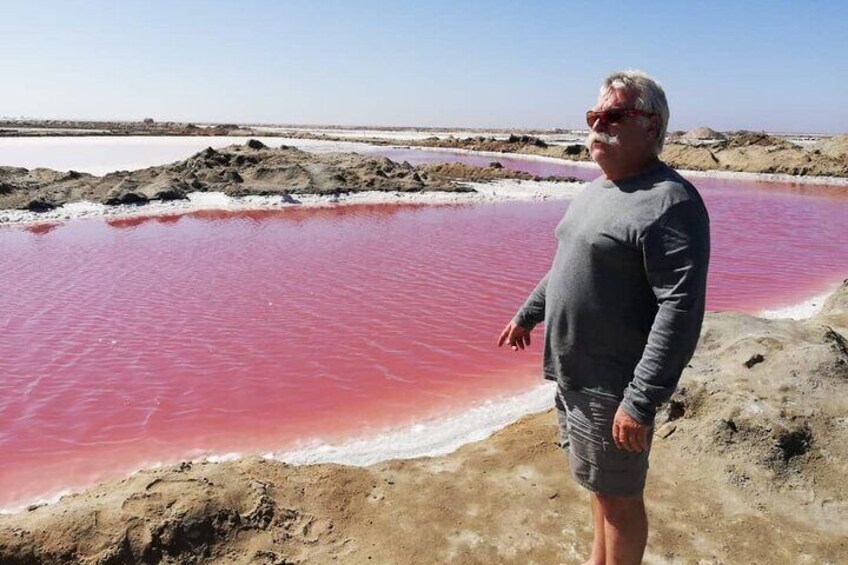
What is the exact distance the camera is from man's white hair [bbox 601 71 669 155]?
2182 mm

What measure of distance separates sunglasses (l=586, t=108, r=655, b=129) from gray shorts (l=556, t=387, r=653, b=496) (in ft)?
3.50

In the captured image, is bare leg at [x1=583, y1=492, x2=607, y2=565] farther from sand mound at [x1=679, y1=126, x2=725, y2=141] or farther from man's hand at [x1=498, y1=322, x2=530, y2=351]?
sand mound at [x1=679, y1=126, x2=725, y2=141]

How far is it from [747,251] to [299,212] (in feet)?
40.5

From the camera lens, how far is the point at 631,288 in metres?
2.18

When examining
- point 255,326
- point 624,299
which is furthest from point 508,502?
point 255,326

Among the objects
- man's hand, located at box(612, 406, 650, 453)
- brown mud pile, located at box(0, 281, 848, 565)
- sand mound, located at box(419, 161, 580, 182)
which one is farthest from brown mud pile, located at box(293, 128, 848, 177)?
man's hand, located at box(612, 406, 650, 453)

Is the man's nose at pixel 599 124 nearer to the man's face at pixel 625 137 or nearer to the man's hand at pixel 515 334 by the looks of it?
the man's face at pixel 625 137

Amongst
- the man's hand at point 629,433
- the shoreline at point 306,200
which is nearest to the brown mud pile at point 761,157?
the shoreline at point 306,200

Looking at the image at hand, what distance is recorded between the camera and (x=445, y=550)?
129 inches

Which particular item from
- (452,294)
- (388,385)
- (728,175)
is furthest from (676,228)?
(728,175)

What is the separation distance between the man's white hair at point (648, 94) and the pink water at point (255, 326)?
3.75 meters

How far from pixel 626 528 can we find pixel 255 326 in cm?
617

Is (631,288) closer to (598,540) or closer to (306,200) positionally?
(598,540)

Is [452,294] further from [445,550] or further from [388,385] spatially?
[445,550]
